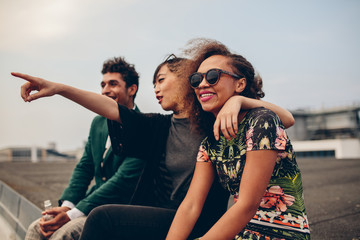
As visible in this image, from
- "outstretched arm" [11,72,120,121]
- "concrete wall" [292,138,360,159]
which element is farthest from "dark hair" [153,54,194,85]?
"concrete wall" [292,138,360,159]

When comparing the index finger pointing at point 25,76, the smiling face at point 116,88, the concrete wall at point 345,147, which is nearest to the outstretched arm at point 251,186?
the index finger pointing at point 25,76

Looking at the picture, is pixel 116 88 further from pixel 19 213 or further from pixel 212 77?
pixel 19 213

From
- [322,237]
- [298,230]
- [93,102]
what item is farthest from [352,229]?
[93,102]

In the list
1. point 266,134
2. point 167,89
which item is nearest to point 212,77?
point 266,134

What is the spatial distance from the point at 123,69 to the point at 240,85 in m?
1.87

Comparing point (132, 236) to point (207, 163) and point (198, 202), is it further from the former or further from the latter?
point (207, 163)

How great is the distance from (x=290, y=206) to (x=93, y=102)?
58.2 inches

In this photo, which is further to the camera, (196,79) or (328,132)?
(328,132)

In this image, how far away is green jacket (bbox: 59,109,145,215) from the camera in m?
2.77

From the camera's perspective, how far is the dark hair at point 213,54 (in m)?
1.92

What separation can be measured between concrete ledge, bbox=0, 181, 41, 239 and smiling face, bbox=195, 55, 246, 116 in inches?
114

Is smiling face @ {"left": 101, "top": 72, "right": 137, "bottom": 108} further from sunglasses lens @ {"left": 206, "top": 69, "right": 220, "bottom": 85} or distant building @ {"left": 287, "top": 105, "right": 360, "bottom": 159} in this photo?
distant building @ {"left": 287, "top": 105, "right": 360, "bottom": 159}

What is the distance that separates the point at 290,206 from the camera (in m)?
1.48

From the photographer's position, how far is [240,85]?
6.19ft
